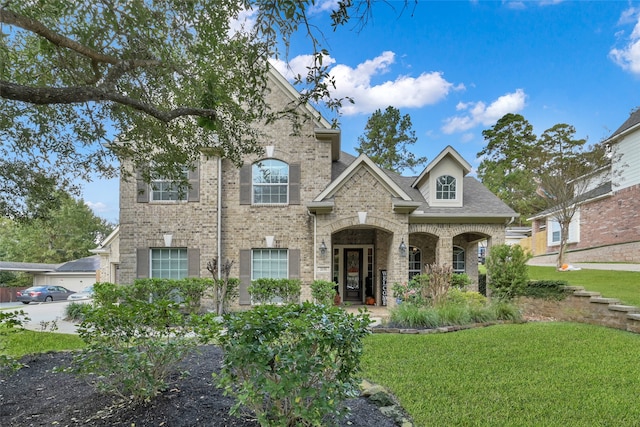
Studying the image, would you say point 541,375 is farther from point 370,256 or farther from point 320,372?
point 370,256

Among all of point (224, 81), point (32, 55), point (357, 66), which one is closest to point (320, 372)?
point (224, 81)

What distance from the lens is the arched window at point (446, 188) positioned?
43.1 ft

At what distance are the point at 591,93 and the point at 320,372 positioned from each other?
15.6 m

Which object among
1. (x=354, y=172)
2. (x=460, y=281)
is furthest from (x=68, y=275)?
(x=460, y=281)

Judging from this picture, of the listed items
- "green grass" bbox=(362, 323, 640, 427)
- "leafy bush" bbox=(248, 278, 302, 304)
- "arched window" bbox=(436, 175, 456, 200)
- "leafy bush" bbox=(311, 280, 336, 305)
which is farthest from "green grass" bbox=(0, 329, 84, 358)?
"arched window" bbox=(436, 175, 456, 200)

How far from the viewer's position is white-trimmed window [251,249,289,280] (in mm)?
12055

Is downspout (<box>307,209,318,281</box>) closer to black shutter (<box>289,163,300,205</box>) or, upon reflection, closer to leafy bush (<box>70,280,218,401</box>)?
black shutter (<box>289,163,300,205</box>)

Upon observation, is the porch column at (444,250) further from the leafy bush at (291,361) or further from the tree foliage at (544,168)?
the leafy bush at (291,361)

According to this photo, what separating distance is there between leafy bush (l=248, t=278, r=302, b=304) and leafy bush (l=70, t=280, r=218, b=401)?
7.40 metres

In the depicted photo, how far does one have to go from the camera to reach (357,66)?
8.16 meters

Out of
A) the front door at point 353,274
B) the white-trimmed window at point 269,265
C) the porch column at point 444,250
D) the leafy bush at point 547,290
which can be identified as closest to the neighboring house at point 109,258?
the white-trimmed window at point 269,265

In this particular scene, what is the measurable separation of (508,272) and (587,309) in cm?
189

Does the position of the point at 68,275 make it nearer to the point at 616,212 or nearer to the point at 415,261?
the point at 415,261

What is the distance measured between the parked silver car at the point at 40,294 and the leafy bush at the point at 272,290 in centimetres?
2232
